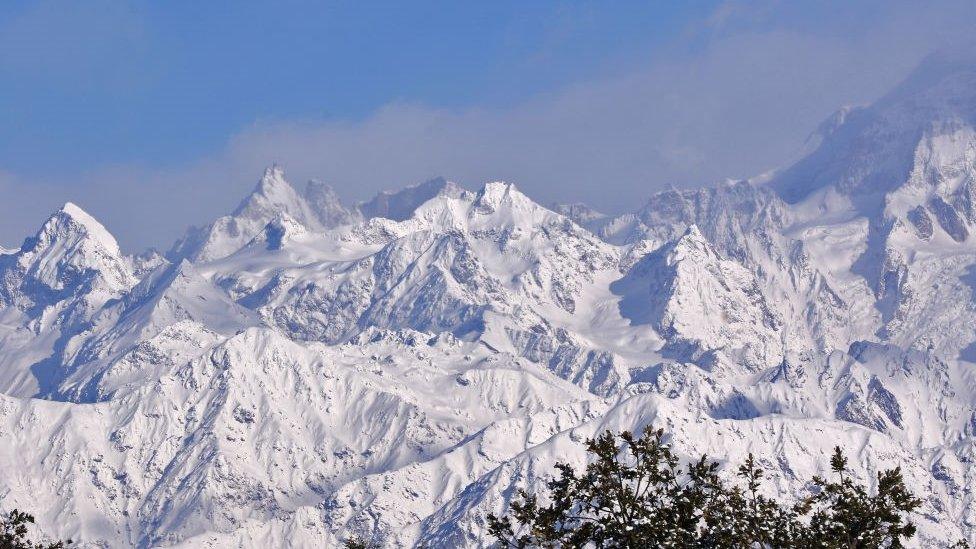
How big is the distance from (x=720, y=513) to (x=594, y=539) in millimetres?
6128

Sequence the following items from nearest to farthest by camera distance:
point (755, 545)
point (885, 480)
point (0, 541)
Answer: point (885, 480)
point (755, 545)
point (0, 541)

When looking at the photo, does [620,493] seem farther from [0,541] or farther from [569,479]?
[0,541]

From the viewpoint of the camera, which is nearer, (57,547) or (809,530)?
(809,530)

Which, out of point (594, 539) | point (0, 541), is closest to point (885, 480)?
point (594, 539)

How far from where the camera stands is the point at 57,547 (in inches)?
3861

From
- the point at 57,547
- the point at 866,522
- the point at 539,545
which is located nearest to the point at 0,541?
the point at 57,547

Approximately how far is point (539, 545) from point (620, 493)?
549 centimetres

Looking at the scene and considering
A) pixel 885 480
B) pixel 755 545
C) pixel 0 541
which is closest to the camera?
pixel 885 480

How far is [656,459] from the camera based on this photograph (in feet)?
247

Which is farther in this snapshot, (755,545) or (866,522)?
(755,545)

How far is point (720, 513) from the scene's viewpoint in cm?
7700

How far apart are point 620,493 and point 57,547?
38.4 m

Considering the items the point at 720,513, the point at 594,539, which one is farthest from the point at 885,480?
the point at 594,539

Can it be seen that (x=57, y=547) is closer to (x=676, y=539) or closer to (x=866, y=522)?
(x=676, y=539)
